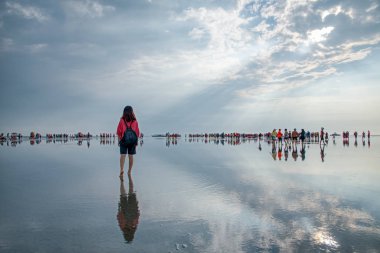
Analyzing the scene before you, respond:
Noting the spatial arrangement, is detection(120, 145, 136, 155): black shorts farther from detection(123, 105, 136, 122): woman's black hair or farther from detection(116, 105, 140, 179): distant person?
detection(123, 105, 136, 122): woman's black hair

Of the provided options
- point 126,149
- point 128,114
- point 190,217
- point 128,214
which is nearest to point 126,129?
point 128,114

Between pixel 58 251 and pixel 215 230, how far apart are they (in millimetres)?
1886

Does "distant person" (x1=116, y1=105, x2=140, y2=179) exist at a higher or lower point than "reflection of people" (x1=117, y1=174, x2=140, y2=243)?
higher

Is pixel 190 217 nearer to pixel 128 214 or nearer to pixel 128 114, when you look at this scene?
pixel 128 214

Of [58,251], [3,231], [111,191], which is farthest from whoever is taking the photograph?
[111,191]

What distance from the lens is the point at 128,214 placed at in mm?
4641

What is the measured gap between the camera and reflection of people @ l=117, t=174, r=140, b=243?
12.4 feet

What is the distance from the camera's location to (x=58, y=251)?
10.3ft

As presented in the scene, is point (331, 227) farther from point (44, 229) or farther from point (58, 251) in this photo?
point (44, 229)

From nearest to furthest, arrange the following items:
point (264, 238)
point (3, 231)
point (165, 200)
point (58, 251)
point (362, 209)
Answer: point (58, 251)
point (264, 238)
point (3, 231)
point (362, 209)
point (165, 200)

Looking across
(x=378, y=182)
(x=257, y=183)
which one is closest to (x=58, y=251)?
(x=257, y=183)

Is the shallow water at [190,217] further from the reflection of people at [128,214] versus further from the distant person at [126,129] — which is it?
the distant person at [126,129]

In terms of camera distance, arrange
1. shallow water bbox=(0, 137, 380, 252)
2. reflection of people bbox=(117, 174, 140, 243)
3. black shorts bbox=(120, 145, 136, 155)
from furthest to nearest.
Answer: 1. black shorts bbox=(120, 145, 136, 155)
2. reflection of people bbox=(117, 174, 140, 243)
3. shallow water bbox=(0, 137, 380, 252)

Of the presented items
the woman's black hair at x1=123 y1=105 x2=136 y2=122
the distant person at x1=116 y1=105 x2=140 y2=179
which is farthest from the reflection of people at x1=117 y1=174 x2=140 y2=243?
the woman's black hair at x1=123 y1=105 x2=136 y2=122
